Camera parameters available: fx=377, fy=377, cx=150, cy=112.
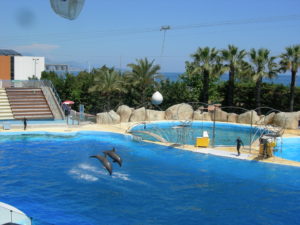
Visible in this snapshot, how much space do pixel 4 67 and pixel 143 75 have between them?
122 ft

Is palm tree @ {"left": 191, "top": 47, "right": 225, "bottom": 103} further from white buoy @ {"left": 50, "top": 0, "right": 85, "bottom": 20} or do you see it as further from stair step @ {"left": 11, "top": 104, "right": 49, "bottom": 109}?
white buoy @ {"left": 50, "top": 0, "right": 85, "bottom": 20}

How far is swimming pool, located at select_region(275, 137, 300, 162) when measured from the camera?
19.9 m

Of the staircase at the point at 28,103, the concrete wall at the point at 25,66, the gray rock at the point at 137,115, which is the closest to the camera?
the staircase at the point at 28,103

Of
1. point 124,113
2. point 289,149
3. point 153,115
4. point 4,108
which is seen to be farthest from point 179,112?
point 4,108

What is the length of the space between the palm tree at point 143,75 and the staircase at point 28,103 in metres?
7.49

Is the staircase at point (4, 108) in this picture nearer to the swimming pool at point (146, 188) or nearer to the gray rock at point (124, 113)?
the swimming pool at point (146, 188)

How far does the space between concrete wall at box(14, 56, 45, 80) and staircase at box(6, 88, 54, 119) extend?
31.8 metres

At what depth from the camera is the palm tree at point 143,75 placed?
3156 centimetres

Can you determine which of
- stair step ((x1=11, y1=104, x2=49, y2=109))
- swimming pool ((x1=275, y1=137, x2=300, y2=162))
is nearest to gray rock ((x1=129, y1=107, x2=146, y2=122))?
stair step ((x1=11, y1=104, x2=49, y2=109))

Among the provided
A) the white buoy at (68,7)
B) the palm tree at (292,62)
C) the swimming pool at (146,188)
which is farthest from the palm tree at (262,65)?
the white buoy at (68,7)

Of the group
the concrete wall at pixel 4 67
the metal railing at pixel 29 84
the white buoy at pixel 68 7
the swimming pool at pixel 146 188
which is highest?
the concrete wall at pixel 4 67

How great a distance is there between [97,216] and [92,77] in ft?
73.4

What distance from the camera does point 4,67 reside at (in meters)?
60.7

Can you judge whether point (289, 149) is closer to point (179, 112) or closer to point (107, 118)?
point (179, 112)
